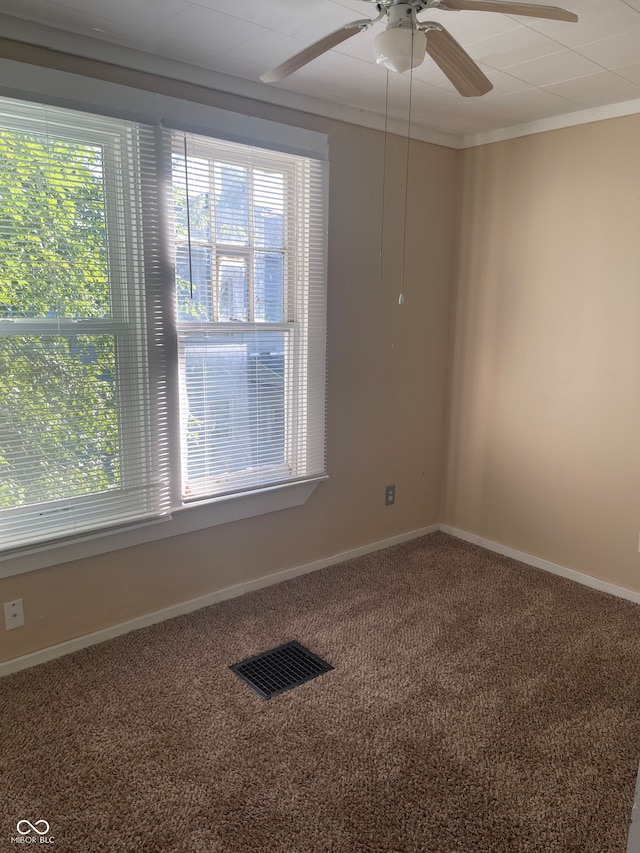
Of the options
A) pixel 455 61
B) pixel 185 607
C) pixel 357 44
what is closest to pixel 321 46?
pixel 455 61

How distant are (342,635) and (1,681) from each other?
1.34 m

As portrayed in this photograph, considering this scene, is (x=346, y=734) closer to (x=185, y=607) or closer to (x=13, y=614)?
(x=185, y=607)

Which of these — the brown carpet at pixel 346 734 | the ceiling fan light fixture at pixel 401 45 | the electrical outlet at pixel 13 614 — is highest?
the ceiling fan light fixture at pixel 401 45

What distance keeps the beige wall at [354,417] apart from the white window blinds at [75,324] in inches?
9.5

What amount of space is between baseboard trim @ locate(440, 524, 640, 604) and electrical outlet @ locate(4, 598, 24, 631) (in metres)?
2.49

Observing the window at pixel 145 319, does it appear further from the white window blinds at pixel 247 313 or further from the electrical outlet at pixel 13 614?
the electrical outlet at pixel 13 614

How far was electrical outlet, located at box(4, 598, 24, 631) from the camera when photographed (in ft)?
7.43

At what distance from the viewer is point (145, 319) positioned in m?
2.44

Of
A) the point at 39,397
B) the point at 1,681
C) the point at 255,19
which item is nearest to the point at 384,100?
the point at 255,19

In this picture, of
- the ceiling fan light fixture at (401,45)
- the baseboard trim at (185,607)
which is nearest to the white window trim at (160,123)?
the baseboard trim at (185,607)

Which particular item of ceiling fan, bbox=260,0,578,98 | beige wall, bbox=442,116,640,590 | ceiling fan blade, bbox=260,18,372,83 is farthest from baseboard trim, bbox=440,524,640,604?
ceiling fan blade, bbox=260,18,372,83

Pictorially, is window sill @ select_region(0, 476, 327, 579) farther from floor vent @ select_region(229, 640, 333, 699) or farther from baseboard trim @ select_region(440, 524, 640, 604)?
baseboard trim @ select_region(440, 524, 640, 604)

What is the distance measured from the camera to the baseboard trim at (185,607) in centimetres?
235

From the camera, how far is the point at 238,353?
9.02 feet
